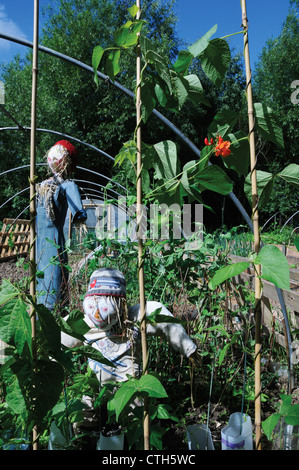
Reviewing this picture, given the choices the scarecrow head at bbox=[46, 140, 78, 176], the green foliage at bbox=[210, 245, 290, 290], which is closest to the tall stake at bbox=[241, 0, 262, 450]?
the green foliage at bbox=[210, 245, 290, 290]

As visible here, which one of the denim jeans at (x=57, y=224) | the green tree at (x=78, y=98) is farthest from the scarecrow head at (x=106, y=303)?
the green tree at (x=78, y=98)

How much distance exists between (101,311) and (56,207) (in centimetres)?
153

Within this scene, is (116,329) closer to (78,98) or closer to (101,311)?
(101,311)

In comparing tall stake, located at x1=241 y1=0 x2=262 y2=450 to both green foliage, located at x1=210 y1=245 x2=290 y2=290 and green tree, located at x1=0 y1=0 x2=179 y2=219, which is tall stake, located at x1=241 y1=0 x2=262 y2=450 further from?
green tree, located at x1=0 y1=0 x2=179 y2=219

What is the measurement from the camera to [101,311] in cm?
136

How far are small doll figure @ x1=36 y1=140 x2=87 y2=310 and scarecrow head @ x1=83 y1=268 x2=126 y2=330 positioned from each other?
1.23 metres

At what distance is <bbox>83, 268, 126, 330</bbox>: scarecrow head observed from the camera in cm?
136

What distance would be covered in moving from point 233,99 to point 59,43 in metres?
7.95

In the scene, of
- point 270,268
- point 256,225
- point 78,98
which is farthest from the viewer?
point 78,98

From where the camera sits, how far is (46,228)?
2.74 m

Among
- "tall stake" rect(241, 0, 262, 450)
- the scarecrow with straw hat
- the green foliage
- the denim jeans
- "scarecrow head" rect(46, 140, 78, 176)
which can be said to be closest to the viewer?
the green foliage

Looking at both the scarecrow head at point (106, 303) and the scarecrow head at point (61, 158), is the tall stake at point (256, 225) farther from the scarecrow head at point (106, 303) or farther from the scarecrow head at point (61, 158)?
the scarecrow head at point (61, 158)

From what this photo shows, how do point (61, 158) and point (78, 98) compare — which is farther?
point (78, 98)

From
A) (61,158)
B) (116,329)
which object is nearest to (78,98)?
(61,158)
